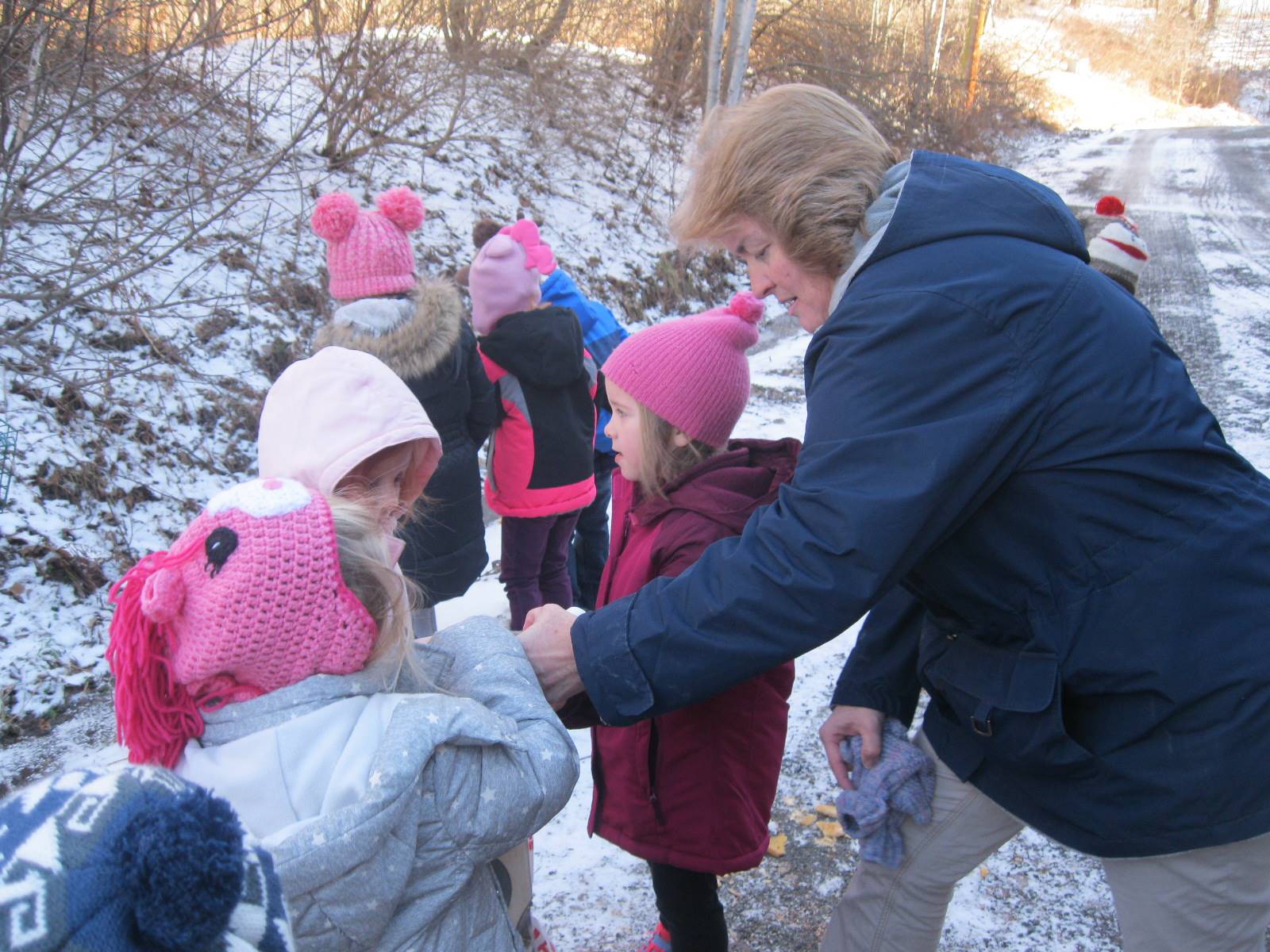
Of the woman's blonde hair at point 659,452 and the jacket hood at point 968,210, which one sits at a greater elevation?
the jacket hood at point 968,210

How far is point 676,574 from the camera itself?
6.77 feet

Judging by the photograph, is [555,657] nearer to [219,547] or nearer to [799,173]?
[219,547]

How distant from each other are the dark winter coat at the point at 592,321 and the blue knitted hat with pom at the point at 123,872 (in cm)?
362

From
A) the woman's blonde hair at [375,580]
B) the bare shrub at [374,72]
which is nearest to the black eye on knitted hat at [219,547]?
the woman's blonde hair at [375,580]

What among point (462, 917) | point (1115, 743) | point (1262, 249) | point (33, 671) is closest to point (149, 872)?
point (462, 917)

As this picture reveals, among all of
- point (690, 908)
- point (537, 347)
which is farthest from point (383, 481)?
point (537, 347)

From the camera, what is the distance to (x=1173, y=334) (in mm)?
8305

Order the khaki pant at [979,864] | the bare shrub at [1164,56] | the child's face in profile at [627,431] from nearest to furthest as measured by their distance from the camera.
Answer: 1. the khaki pant at [979,864]
2. the child's face in profile at [627,431]
3. the bare shrub at [1164,56]

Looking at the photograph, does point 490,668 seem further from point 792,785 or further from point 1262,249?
point 1262,249

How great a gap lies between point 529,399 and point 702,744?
2.06 m

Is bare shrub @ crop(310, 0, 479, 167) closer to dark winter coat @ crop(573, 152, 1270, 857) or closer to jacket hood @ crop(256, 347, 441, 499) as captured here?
jacket hood @ crop(256, 347, 441, 499)

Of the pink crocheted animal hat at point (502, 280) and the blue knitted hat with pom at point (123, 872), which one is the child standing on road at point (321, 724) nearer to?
the blue knitted hat with pom at point (123, 872)

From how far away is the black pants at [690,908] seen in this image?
223cm

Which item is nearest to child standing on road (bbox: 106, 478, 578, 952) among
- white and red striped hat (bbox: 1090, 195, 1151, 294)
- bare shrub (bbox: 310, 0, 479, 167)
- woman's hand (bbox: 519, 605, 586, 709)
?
woman's hand (bbox: 519, 605, 586, 709)
